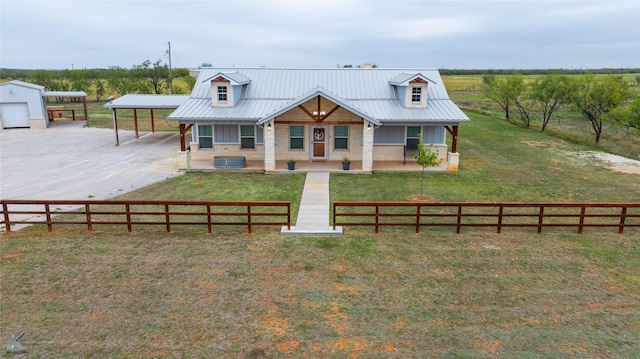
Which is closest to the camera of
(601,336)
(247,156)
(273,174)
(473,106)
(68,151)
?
(601,336)

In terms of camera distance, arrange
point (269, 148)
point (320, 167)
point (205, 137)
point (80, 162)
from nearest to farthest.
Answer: point (269, 148) < point (320, 167) < point (80, 162) < point (205, 137)

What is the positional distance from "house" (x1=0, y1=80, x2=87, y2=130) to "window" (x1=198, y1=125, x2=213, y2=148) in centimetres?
2039

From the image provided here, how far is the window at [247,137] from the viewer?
76.2 feet

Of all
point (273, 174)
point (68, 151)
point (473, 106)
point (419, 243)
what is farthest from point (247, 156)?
point (473, 106)

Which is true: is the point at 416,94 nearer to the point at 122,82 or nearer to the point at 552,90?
the point at 552,90

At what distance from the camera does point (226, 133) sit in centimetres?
2331

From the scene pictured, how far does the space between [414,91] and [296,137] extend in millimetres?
6694

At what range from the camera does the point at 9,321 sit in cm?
823

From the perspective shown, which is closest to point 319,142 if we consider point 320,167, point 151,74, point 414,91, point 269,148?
point 320,167

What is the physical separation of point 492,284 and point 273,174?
1283 cm

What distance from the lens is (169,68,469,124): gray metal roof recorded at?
21.6 meters

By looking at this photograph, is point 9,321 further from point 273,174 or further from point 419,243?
point 273,174

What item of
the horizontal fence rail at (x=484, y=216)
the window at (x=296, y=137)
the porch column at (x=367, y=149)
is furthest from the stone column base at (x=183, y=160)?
the horizontal fence rail at (x=484, y=216)

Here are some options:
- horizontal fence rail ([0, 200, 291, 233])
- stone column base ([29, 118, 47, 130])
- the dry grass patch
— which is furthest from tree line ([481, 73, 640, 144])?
stone column base ([29, 118, 47, 130])
